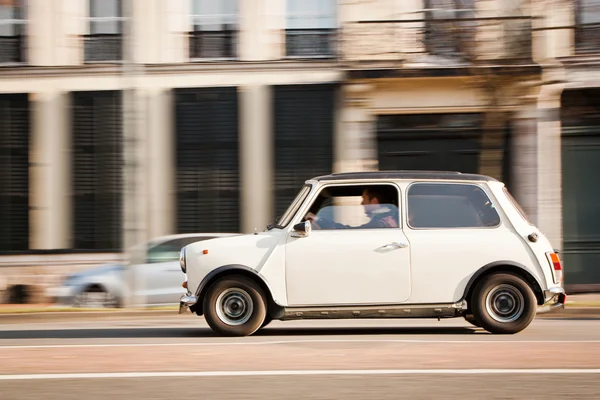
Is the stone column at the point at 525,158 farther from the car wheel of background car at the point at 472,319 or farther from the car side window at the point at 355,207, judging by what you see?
the car side window at the point at 355,207

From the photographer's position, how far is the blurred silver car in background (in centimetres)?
1706

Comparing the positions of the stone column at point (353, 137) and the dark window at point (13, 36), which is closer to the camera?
the stone column at point (353, 137)

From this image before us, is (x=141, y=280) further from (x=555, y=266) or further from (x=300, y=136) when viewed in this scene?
(x=555, y=266)

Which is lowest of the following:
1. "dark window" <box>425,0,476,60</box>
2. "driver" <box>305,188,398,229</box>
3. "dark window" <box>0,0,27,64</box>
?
"driver" <box>305,188,398,229</box>

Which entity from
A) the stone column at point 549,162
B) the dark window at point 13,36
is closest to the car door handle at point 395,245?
the stone column at point 549,162

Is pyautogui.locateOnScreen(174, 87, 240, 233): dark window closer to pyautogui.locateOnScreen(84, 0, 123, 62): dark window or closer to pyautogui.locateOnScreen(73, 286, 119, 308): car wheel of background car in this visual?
pyautogui.locateOnScreen(84, 0, 123, 62): dark window

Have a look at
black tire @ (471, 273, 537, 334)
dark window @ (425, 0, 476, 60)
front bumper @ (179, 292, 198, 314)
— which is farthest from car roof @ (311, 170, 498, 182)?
dark window @ (425, 0, 476, 60)

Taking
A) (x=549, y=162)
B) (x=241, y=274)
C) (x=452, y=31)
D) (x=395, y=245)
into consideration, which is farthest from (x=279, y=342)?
(x=549, y=162)

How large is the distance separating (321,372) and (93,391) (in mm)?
1624

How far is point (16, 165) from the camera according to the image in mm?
22344

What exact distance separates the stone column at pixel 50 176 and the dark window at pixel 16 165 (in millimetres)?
155

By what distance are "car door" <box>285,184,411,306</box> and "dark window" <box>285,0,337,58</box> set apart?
1126 centimetres

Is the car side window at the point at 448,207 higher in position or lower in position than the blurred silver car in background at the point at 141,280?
higher

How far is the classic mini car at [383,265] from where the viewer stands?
10.7 m
